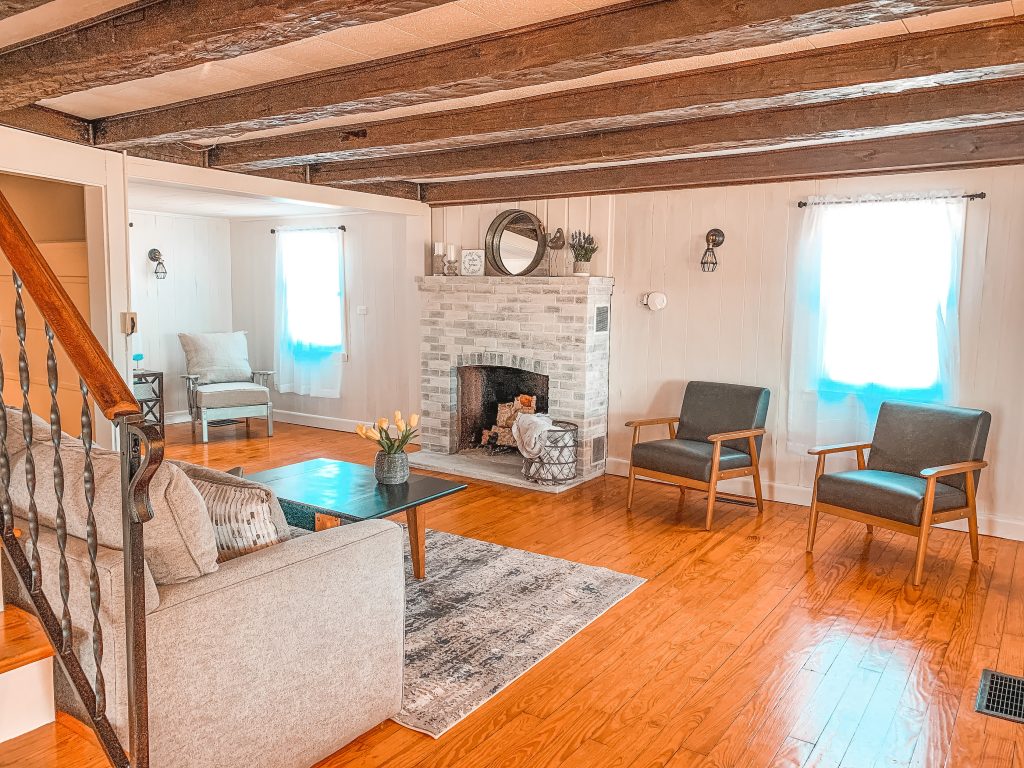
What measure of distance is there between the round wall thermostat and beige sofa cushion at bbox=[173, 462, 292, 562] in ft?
12.8

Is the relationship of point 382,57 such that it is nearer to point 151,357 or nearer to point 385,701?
point 385,701

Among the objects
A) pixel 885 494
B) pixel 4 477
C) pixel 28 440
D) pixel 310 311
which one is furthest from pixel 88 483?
pixel 310 311

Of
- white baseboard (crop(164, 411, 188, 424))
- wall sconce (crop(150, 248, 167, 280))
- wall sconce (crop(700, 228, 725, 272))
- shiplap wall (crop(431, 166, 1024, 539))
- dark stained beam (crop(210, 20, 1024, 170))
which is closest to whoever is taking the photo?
dark stained beam (crop(210, 20, 1024, 170))

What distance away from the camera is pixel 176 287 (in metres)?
8.12

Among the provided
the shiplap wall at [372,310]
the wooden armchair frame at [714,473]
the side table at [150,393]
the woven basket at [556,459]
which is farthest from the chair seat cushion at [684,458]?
the side table at [150,393]

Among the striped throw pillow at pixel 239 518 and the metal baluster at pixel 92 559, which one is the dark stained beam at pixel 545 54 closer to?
the striped throw pillow at pixel 239 518

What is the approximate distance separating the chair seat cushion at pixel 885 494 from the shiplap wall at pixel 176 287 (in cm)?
646

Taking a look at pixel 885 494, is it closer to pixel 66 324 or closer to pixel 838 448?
pixel 838 448

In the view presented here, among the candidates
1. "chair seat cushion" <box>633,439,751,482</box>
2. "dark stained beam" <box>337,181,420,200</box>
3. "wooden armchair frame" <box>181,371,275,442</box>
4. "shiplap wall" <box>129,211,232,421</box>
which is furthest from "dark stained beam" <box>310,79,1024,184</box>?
"shiplap wall" <box>129,211,232,421</box>

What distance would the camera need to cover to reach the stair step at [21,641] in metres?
1.88

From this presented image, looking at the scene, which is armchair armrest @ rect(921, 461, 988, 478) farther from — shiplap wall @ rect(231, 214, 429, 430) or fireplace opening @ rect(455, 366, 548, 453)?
shiplap wall @ rect(231, 214, 429, 430)

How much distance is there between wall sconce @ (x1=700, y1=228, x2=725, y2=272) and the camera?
5488mm

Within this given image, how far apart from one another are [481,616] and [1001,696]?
2.01 m

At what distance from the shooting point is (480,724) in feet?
8.74
